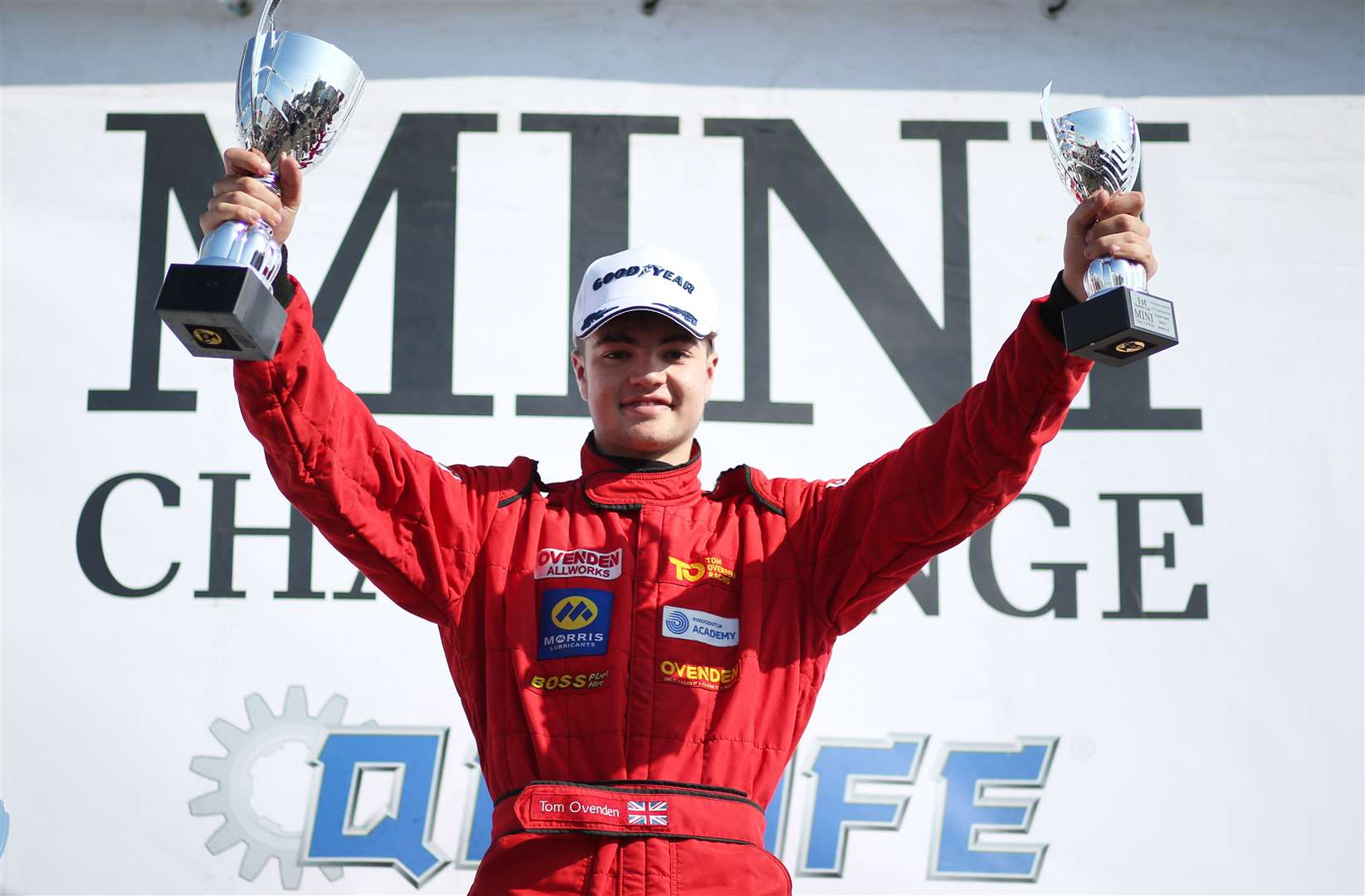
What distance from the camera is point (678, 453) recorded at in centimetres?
179

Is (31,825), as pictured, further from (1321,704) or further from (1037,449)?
(1321,704)

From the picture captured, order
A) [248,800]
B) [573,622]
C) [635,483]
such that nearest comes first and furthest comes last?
[573,622], [635,483], [248,800]

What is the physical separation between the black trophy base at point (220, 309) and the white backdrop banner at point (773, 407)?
4.32ft

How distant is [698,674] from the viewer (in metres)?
1.57

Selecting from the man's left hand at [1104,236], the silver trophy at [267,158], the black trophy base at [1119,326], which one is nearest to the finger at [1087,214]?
the man's left hand at [1104,236]

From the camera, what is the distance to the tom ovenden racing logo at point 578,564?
1.64m

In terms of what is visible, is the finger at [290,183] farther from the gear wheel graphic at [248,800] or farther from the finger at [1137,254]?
the gear wheel graphic at [248,800]

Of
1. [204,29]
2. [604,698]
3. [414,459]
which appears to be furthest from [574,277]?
[604,698]

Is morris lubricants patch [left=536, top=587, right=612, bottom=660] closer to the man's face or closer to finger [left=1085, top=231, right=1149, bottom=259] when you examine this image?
the man's face

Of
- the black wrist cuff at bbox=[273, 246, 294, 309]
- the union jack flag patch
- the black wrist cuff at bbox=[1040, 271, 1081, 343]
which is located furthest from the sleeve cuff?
the black wrist cuff at bbox=[1040, 271, 1081, 343]

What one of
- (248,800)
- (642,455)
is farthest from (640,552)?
(248,800)

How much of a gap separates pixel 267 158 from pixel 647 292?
51 centimetres

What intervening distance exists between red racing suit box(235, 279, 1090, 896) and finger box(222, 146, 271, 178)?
0.53ft

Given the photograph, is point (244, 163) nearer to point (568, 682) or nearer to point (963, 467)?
point (568, 682)
